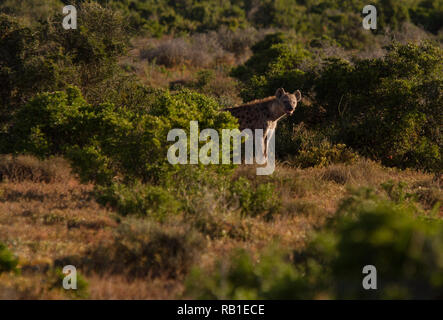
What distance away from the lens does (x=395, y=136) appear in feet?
36.8

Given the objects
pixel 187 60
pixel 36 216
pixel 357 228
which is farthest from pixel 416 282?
pixel 187 60

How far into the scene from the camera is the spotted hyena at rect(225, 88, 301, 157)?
416 inches

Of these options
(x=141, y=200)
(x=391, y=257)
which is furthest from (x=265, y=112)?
(x=391, y=257)

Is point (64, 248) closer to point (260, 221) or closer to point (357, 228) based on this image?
point (260, 221)

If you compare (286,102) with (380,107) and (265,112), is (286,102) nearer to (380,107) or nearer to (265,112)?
(265,112)

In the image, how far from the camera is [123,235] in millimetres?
5832

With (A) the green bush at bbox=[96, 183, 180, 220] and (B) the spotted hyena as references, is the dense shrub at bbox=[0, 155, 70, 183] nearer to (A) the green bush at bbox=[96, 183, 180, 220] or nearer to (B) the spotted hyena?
(A) the green bush at bbox=[96, 183, 180, 220]

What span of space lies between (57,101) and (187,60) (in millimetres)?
16125

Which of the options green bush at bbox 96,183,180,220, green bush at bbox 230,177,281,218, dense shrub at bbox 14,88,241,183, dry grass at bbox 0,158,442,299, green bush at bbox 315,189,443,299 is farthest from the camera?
dense shrub at bbox 14,88,241,183

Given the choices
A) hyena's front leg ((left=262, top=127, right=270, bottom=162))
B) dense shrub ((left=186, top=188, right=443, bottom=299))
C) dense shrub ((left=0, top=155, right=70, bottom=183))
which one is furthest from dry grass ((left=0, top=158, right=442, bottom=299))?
hyena's front leg ((left=262, top=127, right=270, bottom=162))

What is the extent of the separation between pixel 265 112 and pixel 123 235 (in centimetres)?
572

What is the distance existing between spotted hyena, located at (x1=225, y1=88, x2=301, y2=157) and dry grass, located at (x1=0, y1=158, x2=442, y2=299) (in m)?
2.10

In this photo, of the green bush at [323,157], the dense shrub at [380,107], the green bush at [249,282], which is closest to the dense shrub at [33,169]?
the green bush at [249,282]

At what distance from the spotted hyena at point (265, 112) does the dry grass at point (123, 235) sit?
2.10 metres
